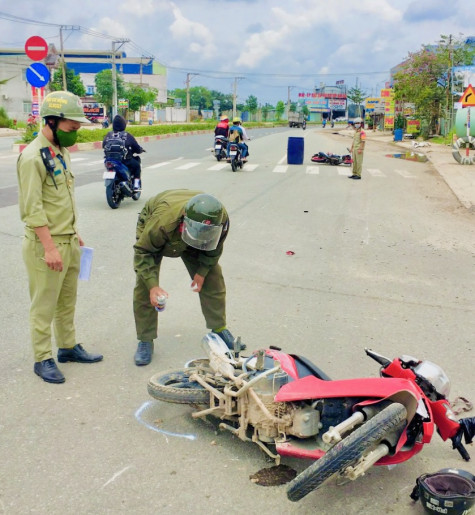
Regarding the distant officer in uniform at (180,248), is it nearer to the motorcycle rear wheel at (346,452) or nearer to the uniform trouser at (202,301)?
the uniform trouser at (202,301)

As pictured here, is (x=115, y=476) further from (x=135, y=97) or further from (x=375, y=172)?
(x=135, y=97)

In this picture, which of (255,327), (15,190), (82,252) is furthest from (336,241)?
(15,190)

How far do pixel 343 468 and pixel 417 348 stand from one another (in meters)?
2.48

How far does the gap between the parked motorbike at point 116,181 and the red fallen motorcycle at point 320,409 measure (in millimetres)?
7498

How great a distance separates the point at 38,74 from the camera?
662 inches

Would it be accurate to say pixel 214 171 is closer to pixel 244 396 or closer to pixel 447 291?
pixel 447 291

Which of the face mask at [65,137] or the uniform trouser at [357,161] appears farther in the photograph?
the uniform trouser at [357,161]

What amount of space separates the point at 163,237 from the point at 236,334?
139 centimetres

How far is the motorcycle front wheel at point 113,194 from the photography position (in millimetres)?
10477

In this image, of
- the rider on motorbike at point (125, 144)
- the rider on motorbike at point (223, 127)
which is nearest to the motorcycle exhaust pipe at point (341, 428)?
the rider on motorbike at point (125, 144)

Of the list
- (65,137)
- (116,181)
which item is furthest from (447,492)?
(116,181)

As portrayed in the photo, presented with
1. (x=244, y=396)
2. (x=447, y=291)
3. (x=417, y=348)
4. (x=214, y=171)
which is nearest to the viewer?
(x=244, y=396)

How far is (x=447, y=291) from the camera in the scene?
639cm

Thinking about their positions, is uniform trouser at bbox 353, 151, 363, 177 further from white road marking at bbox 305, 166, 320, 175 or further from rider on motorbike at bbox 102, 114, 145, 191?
rider on motorbike at bbox 102, 114, 145, 191
